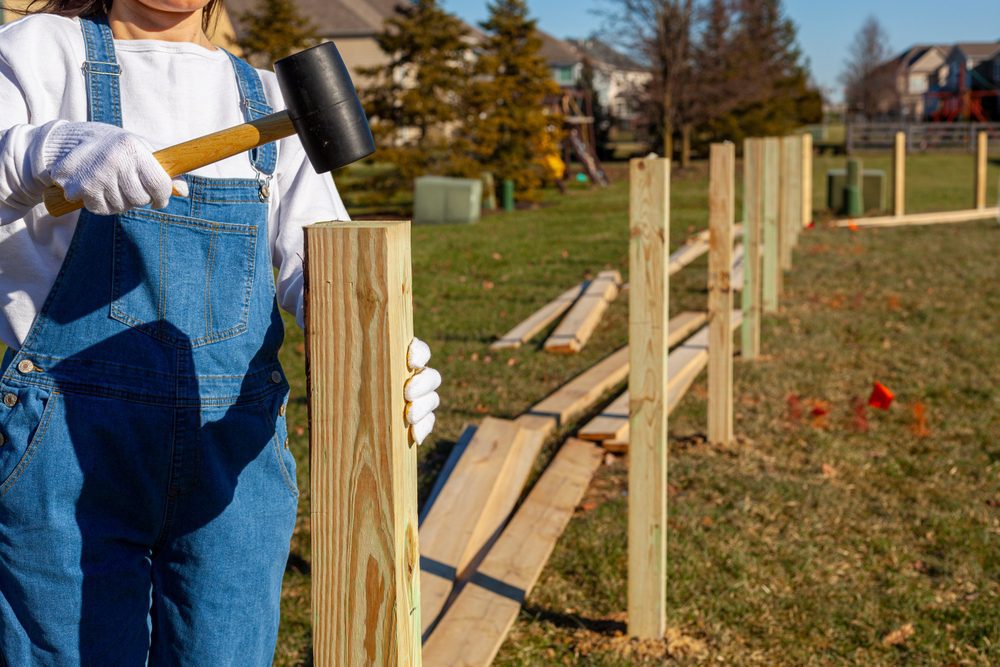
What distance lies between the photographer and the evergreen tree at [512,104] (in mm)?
21766

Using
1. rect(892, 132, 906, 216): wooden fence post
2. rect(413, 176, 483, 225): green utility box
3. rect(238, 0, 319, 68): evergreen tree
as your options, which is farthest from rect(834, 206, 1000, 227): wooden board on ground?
rect(238, 0, 319, 68): evergreen tree

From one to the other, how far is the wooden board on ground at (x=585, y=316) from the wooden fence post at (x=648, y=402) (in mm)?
4542

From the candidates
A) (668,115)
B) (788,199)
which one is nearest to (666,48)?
Result: (668,115)

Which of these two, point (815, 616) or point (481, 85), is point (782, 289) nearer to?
point (815, 616)

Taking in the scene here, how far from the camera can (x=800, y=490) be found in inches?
210

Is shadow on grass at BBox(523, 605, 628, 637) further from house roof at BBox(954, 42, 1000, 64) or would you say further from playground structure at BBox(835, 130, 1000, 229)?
house roof at BBox(954, 42, 1000, 64)

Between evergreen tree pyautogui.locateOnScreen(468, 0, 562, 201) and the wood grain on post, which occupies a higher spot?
evergreen tree pyautogui.locateOnScreen(468, 0, 562, 201)

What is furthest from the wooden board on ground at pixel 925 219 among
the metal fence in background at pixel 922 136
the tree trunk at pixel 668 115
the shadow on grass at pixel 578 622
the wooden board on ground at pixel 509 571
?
the metal fence in background at pixel 922 136

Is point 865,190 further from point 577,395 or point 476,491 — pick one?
point 476,491

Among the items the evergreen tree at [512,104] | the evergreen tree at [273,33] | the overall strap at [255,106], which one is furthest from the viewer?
the evergreen tree at [273,33]

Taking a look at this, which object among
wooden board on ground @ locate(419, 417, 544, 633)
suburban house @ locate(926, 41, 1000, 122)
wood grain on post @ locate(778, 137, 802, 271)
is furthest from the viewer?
suburban house @ locate(926, 41, 1000, 122)

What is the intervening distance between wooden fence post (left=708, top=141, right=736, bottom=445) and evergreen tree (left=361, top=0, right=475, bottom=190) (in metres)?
14.8

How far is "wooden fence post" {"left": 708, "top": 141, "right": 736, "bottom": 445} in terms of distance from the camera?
18.9 ft

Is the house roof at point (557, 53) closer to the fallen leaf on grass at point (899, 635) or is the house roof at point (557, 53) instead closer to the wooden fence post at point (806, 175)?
the wooden fence post at point (806, 175)
